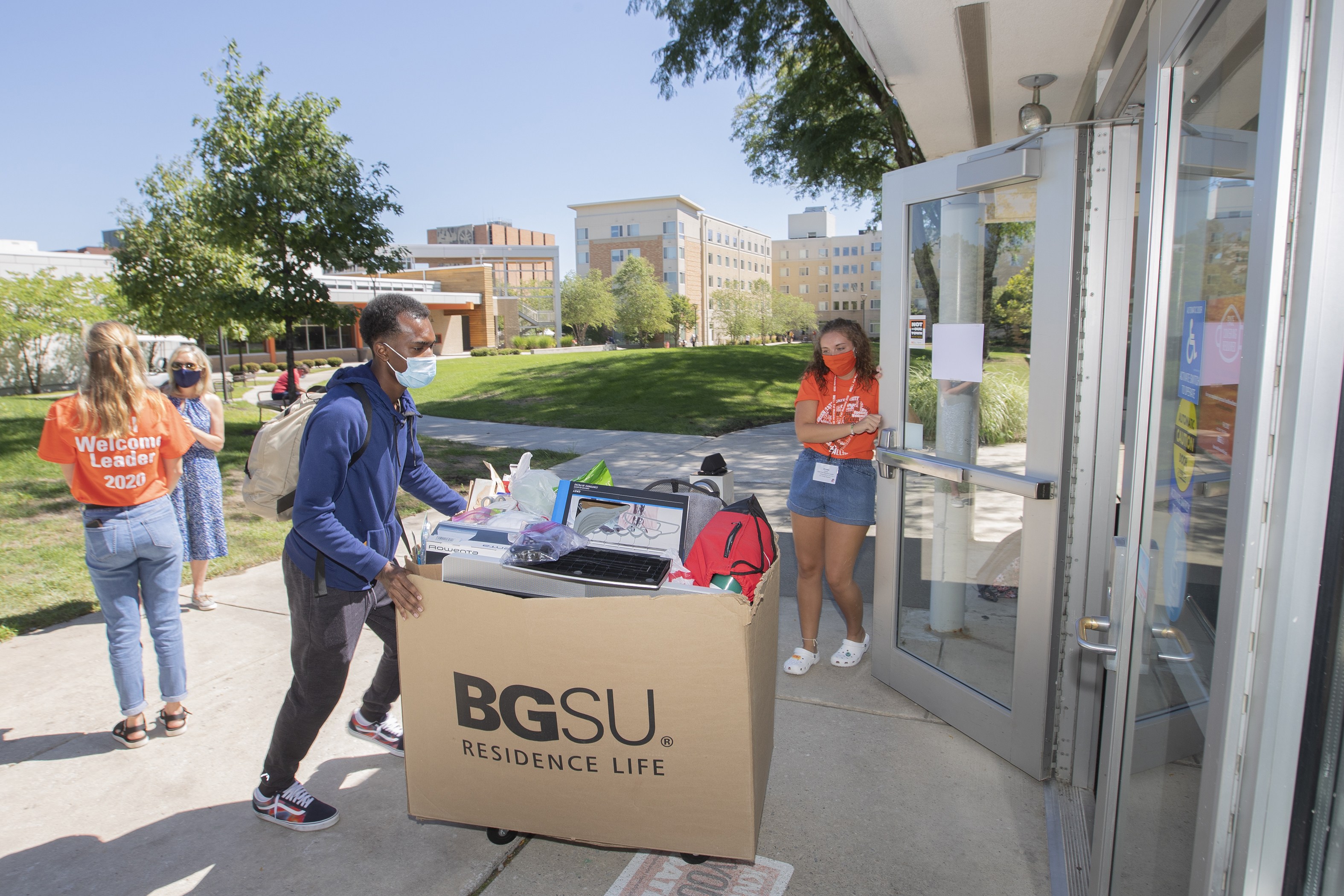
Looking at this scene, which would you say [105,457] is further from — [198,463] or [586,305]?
[586,305]

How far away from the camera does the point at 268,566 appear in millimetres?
5922

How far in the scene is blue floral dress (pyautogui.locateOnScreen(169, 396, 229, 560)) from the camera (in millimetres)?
4645

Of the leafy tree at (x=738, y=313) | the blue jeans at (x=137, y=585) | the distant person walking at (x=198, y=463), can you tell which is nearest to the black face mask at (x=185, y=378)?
the distant person walking at (x=198, y=463)

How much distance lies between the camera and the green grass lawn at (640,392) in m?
13.6

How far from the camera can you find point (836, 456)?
3859 millimetres

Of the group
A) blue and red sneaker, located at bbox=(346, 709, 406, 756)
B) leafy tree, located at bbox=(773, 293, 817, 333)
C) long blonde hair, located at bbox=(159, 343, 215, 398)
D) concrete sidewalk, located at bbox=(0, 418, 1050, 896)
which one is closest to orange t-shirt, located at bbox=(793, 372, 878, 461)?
concrete sidewalk, located at bbox=(0, 418, 1050, 896)

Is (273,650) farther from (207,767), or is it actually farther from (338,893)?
(338,893)

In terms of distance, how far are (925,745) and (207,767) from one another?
3.11 m

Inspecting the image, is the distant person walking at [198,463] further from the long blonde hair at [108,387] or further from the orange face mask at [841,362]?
the orange face mask at [841,362]

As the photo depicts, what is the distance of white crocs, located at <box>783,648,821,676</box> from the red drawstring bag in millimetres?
1723

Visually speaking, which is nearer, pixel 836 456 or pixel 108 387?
pixel 108 387

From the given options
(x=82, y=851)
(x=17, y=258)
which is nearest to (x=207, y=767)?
(x=82, y=851)

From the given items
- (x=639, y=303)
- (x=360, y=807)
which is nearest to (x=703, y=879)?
(x=360, y=807)

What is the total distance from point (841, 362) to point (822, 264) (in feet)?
363
